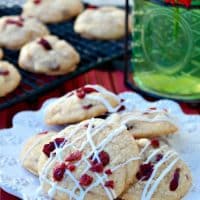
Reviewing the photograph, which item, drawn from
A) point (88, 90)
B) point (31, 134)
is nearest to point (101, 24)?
point (88, 90)

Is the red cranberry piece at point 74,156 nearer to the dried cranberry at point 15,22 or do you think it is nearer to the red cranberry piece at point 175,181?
the red cranberry piece at point 175,181

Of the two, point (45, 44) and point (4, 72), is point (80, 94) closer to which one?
point (4, 72)

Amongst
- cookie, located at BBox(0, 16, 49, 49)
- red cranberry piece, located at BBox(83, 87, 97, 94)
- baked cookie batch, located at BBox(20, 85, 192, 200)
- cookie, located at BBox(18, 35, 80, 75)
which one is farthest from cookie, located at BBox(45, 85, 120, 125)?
cookie, located at BBox(0, 16, 49, 49)

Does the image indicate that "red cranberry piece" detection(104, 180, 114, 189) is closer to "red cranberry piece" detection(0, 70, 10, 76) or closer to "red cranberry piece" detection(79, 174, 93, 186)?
"red cranberry piece" detection(79, 174, 93, 186)

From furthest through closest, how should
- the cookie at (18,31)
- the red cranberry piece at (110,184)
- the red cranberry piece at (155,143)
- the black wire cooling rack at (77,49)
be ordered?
the cookie at (18,31), the black wire cooling rack at (77,49), the red cranberry piece at (155,143), the red cranberry piece at (110,184)

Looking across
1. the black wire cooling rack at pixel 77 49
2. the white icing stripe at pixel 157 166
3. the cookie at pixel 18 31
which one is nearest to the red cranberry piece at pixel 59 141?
the white icing stripe at pixel 157 166
